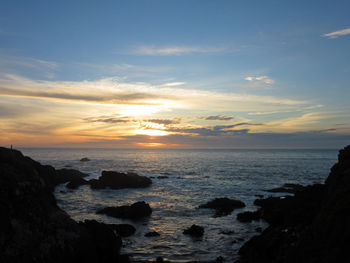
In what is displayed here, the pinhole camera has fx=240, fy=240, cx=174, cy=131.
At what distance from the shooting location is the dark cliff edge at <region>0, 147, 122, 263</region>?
1127 centimetres

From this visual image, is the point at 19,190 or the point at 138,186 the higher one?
the point at 19,190

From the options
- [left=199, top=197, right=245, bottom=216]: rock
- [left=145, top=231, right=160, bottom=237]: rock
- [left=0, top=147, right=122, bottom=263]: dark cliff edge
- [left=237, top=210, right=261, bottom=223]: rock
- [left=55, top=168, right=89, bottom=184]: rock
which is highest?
[left=0, top=147, right=122, bottom=263]: dark cliff edge

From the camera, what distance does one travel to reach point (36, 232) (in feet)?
41.1

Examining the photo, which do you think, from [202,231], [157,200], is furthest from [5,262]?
[157,200]

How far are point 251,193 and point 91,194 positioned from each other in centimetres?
2926

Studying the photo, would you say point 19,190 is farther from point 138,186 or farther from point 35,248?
point 138,186

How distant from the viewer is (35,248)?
11812 mm

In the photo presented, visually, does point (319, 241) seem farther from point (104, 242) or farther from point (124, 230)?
point (124, 230)

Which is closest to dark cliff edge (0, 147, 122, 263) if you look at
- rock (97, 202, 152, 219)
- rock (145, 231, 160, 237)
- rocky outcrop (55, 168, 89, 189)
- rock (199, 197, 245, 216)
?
rock (145, 231, 160, 237)

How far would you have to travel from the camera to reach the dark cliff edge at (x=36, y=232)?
37.0 ft

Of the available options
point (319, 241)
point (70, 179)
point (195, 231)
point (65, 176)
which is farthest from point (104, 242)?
point (65, 176)

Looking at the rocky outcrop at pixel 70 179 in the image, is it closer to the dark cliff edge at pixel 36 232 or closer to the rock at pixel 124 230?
the rock at pixel 124 230

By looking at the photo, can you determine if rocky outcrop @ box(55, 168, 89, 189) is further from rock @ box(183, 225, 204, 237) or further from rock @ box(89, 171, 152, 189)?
rock @ box(183, 225, 204, 237)

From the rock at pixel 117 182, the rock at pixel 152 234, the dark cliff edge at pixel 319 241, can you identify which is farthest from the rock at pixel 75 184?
the dark cliff edge at pixel 319 241
